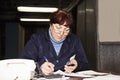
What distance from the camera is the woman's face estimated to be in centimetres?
223

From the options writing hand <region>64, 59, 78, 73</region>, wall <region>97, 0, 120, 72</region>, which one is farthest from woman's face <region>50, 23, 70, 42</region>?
wall <region>97, 0, 120, 72</region>

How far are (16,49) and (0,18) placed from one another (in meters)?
1.89

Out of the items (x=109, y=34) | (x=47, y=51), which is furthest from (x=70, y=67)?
(x=109, y=34)

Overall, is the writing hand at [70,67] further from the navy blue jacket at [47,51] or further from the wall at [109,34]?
the wall at [109,34]

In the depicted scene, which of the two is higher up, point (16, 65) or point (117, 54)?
point (16, 65)

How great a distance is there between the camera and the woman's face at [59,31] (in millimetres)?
2234

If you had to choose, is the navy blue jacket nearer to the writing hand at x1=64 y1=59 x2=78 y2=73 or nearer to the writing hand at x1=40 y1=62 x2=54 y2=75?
the writing hand at x1=64 y1=59 x2=78 y2=73

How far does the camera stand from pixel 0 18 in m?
12.4

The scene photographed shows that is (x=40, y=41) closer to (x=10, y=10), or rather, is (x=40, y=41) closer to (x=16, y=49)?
(x=10, y=10)

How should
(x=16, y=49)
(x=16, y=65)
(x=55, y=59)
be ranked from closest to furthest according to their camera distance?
1. (x=16, y=65)
2. (x=55, y=59)
3. (x=16, y=49)

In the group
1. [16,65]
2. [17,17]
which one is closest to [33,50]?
[16,65]

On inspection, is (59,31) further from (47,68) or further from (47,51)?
(47,68)

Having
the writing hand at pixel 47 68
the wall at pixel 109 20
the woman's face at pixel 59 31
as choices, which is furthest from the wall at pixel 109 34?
the writing hand at pixel 47 68

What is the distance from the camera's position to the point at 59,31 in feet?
7.40
